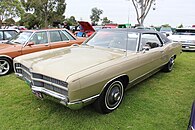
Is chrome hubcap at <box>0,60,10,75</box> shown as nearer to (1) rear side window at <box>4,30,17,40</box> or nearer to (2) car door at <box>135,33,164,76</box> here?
(1) rear side window at <box>4,30,17,40</box>

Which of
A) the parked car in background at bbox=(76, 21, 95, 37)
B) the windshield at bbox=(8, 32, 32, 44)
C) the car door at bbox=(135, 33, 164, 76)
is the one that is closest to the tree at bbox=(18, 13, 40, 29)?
the parked car in background at bbox=(76, 21, 95, 37)

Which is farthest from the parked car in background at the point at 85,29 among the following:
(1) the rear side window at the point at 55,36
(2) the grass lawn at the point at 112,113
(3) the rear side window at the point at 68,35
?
(2) the grass lawn at the point at 112,113

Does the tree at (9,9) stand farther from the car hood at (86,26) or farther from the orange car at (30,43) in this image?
the orange car at (30,43)

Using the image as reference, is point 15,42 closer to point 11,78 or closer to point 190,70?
point 11,78

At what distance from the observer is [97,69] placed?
2750 mm

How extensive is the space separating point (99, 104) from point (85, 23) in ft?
43.2

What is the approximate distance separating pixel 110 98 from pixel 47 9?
30979mm

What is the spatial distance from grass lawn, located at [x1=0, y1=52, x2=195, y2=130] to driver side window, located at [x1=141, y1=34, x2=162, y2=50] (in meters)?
1.07

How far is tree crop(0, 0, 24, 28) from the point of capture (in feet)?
44.1

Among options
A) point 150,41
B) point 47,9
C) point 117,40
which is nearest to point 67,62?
point 117,40

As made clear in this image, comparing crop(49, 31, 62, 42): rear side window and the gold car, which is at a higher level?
crop(49, 31, 62, 42): rear side window

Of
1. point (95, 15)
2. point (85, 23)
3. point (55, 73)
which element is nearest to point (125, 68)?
point (55, 73)

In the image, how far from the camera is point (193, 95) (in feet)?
13.0

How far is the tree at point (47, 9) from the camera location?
29.0 m
